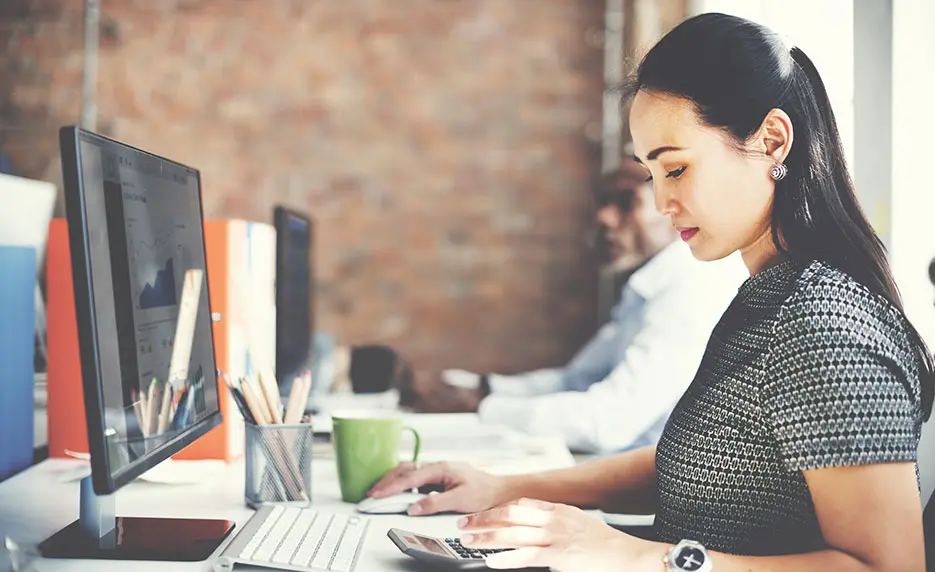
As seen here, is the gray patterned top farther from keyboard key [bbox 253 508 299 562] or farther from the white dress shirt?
the white dress shirt

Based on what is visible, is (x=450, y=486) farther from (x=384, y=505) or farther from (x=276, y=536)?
(x=276, y=536)

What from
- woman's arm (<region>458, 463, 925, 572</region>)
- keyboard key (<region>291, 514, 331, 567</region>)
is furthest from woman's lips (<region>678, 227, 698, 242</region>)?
keyboard key (<region>291, 514, 331, 567</region>)

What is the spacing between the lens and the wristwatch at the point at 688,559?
841 mm

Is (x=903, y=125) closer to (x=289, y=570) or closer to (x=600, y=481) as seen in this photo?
(x=600, y=481)

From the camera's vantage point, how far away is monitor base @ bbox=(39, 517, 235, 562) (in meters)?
0.93

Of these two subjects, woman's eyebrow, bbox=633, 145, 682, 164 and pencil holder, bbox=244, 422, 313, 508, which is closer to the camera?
woman's eyebrow, bbox=633, 145, 682, 164

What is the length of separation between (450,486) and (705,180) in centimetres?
55

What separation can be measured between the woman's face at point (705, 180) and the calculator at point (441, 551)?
424 millimetres

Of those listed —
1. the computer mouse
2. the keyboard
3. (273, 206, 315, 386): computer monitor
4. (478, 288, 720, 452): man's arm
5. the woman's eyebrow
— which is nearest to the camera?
the keyboard

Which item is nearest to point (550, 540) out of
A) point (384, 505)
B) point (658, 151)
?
point (384, 505)

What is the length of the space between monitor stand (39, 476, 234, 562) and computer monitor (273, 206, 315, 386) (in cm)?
52

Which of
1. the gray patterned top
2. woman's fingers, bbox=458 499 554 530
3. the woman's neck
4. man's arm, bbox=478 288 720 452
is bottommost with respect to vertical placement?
man's arm, bbox=478 288 720 452

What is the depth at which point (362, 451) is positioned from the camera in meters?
1.25

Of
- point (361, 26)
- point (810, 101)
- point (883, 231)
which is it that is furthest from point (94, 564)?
point (361, 26)
